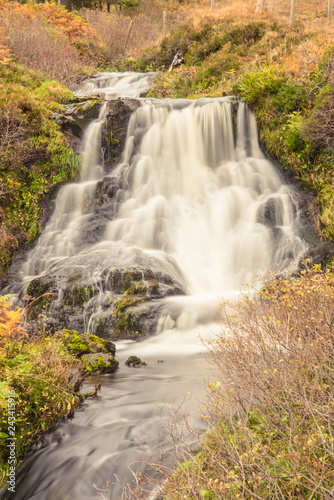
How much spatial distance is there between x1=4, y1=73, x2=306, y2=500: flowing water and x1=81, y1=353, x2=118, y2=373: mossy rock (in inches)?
7.1

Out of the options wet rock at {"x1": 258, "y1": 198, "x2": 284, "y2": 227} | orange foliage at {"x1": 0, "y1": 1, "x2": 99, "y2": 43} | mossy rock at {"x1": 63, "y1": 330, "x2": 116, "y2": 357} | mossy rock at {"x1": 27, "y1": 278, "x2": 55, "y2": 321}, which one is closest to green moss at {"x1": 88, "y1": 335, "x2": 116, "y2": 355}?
mossy rock at {"x1": 63, "y1": 330, "x2": 116, "y2": 357}

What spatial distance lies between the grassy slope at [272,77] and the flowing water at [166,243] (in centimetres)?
80

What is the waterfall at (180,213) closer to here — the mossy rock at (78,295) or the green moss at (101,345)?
the mossy rock at (78,295)

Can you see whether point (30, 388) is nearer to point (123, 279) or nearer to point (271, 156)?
point (123, 279)

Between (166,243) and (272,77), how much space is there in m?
6.91

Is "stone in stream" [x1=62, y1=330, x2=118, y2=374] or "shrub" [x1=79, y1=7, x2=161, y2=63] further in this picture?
"shrub" [x1=79, y1=7, x2=161, y2=63]

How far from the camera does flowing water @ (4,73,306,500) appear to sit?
3.90 metres

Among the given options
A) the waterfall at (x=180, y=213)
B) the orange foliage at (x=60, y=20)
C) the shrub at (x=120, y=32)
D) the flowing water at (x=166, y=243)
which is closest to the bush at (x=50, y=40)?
the orange foliage at (x=60, y=20)

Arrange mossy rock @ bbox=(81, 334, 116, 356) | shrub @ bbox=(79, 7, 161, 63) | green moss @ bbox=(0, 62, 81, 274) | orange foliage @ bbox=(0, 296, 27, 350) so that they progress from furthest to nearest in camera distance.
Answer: shrub @ bbox=(79, 7, 161, 63)
green moss @ bbox=(0, 62, 81, 274)
mossy rock @ bbox=(81, 334, 116, 356)
orange foliage @ bbox=(0, 296, 27, 350)

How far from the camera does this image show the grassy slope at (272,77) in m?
9.96

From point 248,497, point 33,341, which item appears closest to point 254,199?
point 33,341

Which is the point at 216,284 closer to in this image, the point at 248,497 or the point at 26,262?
the point at 26,262

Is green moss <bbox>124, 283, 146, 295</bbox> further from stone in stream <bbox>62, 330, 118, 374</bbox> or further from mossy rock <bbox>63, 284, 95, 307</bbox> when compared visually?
stone in stream <bbox>62, 330, 118, 374</bbox>

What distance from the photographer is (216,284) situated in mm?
9594
